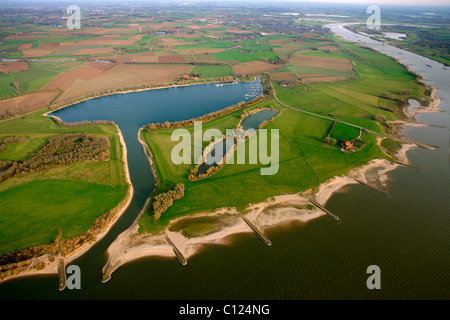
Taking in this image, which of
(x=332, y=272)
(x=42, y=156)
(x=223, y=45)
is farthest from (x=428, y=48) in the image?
(x=42, y=156)

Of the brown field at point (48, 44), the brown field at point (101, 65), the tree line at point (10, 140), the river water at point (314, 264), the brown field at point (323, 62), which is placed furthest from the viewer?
the brown field at point (48, 44)

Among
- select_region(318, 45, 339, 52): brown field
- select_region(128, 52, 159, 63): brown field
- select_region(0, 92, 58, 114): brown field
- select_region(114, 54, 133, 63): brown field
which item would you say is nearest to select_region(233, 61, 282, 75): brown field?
select_region(128, 52, 159, 63): brown field

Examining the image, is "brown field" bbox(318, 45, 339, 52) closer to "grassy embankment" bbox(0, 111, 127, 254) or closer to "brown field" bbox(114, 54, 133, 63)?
"brown field" bbox(114, 54, 133, 63)

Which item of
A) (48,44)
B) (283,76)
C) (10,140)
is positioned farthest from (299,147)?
(48,44)

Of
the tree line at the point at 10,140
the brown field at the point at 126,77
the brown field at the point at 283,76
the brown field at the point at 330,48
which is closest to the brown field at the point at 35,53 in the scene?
the brown field at the point at 126,77

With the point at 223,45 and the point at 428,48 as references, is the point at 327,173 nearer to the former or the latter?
the point at 223,45

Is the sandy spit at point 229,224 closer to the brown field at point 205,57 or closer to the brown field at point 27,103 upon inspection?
the brown field at point 27,103

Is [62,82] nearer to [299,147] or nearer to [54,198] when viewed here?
[54,198]
